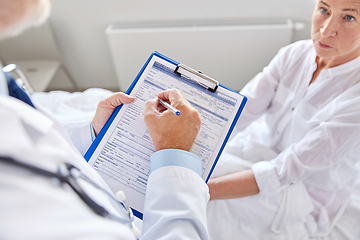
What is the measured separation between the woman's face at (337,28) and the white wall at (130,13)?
0.85 metres

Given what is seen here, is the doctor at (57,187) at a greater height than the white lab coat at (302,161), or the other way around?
the white lab coat at (302,161)

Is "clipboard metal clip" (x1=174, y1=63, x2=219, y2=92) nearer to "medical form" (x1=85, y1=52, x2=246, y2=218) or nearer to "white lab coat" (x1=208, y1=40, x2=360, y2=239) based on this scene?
"medical form" (x1=85, y1=52, x2=246, y2=218)

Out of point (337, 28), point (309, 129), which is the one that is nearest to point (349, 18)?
point (337, 28)

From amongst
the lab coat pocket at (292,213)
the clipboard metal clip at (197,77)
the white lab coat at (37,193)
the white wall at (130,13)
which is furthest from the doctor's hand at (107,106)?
the white wall at (130,13)

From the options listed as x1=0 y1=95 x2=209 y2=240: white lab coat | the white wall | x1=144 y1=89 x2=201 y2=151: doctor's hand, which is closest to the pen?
x1=144 y1=89 x2=201 y2=151: doctor's hand

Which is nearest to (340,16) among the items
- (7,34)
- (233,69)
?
(7,34)

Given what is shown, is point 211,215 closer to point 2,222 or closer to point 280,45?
point 2,222

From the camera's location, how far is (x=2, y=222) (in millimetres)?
258

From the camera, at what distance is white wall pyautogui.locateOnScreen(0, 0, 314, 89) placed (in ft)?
5.28

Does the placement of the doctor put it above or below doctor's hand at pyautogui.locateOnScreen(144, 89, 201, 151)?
below

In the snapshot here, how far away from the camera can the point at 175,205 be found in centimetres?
50

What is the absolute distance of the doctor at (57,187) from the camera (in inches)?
10.8

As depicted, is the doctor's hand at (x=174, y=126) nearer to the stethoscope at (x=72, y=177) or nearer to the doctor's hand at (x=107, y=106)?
the doctor's hand at (x=107, y=106)

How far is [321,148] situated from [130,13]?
1.46 m
